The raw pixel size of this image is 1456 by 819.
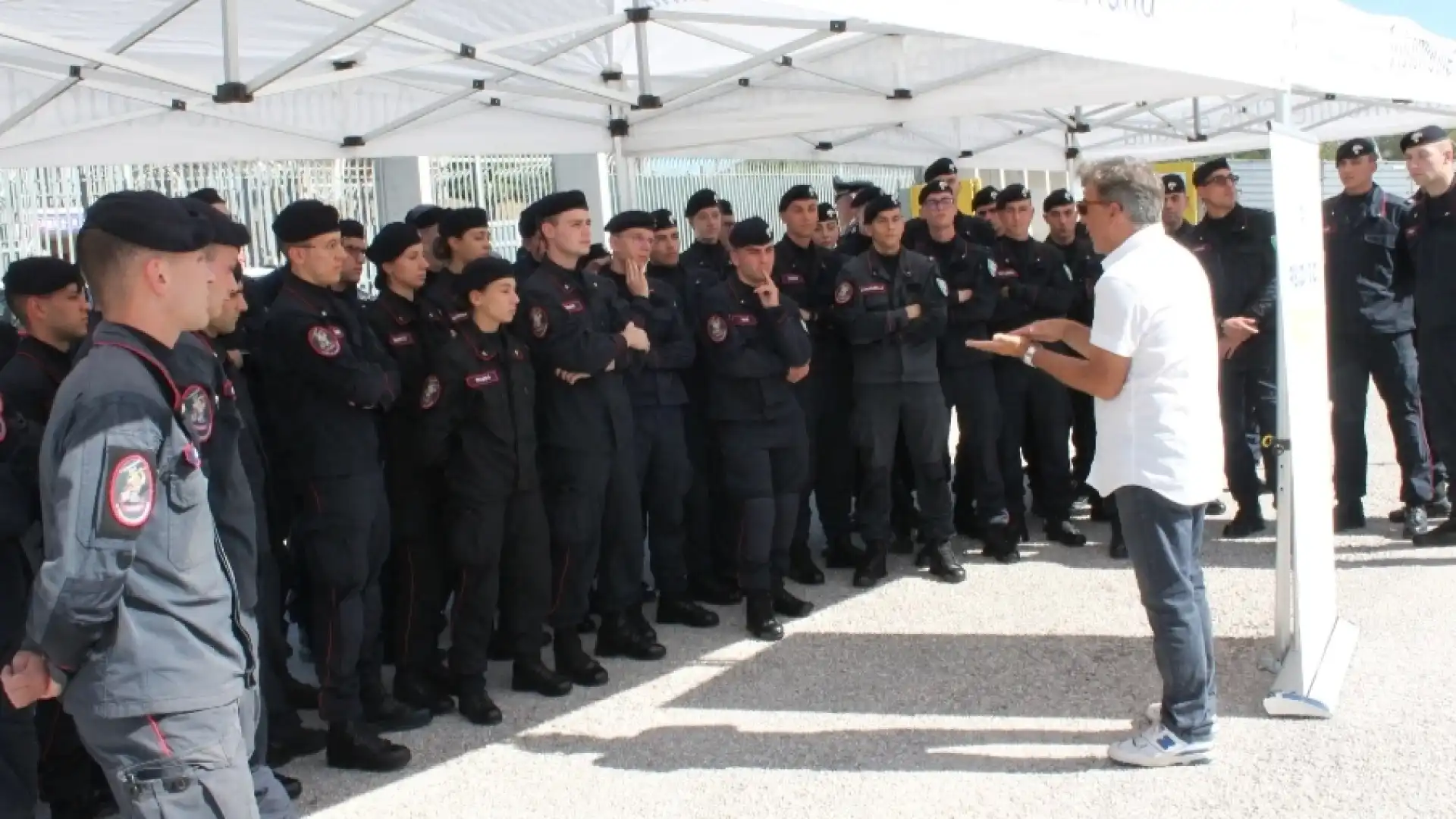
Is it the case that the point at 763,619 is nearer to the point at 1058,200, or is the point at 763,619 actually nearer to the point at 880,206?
the point at 880,206

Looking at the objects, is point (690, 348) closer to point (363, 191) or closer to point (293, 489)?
point (293, 489)

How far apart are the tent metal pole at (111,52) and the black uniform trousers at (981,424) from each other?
13.2ft

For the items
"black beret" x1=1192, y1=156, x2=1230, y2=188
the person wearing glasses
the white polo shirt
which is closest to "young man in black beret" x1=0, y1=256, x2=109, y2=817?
the white polo shirt

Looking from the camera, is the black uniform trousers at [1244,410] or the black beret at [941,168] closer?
the black uniform trousers at [1244,410]

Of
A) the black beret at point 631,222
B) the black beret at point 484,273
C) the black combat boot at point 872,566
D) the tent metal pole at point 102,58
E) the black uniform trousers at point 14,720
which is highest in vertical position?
the tent metal pole at point 102,58

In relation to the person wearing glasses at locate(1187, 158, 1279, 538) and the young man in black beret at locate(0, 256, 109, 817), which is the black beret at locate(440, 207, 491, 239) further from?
the person wearing glasses at locate(1187, 158, 1279, 538)

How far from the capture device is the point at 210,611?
2635mm

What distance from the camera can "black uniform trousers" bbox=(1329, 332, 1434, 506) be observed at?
7512 millimetres

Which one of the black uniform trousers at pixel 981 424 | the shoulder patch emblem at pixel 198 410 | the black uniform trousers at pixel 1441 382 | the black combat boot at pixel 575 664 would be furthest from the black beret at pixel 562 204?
the black uniform trousers at pixel 1441 382

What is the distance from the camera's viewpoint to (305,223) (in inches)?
181

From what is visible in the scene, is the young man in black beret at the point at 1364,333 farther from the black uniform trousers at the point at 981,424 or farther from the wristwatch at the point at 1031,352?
the wristwatch at the point at 1031,352

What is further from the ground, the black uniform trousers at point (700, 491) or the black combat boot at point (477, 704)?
the black uniform trousers at point (700, 491)

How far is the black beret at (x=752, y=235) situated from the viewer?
20.2 ft

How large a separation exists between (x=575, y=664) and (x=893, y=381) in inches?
86.5
